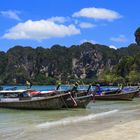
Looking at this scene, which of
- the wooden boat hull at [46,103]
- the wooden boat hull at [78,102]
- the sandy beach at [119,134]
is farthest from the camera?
the wooden boat hull at [78,102]

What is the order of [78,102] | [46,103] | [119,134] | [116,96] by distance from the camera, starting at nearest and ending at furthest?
1. [119,134]
2. [46,103]
3. [78,102]
4. [116,96]

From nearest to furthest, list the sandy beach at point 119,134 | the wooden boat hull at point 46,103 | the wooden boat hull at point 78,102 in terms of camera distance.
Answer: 1. the sandy beach at point 119,134
2. the wooden boat hull at point 46,103
3. the wooden boat hull at point 78,102

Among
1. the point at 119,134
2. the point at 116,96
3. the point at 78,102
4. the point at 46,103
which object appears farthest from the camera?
the point at 116,96

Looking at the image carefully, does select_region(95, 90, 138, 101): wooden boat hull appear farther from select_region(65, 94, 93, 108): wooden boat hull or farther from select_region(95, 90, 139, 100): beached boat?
select_region(65, 94, 93, 108): wooden boat hull

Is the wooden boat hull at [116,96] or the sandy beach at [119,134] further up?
the wooden boat hull at [116,96]

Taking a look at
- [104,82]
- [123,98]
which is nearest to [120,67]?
[104,82]

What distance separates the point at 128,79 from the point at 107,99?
314 feet

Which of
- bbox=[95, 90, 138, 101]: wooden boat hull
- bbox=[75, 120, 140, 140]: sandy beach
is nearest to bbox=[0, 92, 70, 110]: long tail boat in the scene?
bbox=[75, 120, 140, 140]: sandy beach

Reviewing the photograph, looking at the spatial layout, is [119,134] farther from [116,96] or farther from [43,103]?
[116,96]

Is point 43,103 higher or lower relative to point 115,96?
lower

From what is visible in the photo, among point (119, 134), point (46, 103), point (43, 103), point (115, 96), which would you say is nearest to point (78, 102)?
point (46, 103)

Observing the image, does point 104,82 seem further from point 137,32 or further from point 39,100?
point 39,100

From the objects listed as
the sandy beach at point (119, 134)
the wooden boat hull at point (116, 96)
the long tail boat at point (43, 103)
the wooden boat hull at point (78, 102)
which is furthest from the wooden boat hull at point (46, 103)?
the wooden boat hull at point (116, 96)

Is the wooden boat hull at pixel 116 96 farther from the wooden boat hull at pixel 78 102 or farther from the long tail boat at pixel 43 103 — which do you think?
the long tail boat at pixel 43 103
